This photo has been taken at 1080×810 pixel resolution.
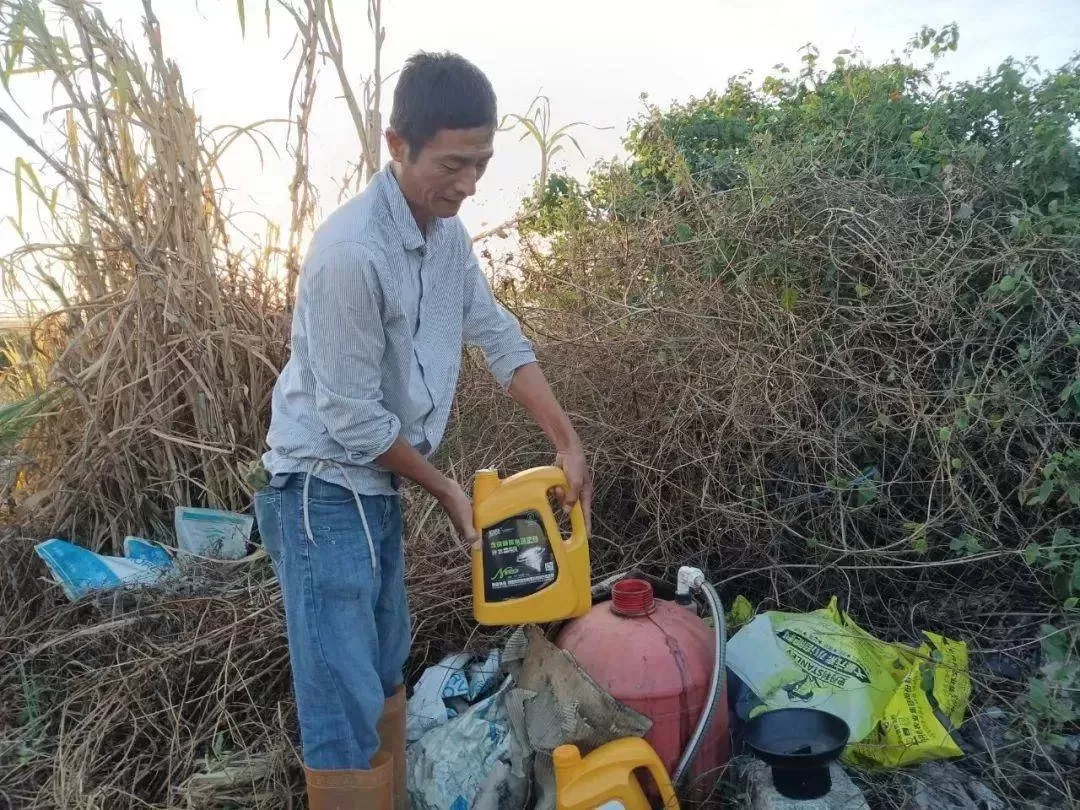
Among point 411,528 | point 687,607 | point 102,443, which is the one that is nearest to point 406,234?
point 687,607

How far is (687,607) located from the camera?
2.30 metres

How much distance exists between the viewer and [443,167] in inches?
66.7

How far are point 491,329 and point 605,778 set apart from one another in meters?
1.12

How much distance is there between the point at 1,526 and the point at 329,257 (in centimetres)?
260

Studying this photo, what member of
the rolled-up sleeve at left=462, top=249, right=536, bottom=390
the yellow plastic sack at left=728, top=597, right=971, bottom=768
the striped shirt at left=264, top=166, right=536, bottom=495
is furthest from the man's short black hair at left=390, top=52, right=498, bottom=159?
the yellow plastic sack at left=728, top=597, right=971, bottom=768

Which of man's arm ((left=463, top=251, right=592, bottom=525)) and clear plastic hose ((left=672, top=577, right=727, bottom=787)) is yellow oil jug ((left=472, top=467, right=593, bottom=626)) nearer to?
man's arm ((left=463, top=251, right=592, bottom=525))

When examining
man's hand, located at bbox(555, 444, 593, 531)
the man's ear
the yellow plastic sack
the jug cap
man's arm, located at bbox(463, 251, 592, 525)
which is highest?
the man's ear

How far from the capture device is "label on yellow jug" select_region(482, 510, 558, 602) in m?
2.00

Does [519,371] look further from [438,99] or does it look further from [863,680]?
[863,680]

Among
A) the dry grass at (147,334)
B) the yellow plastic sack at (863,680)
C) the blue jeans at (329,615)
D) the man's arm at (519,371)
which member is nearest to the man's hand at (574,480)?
the man's arm at (519,371)

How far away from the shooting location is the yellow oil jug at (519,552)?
1996mm

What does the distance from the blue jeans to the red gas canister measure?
22.6 inches

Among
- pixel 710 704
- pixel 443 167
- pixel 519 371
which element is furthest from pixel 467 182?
pixel 710 704

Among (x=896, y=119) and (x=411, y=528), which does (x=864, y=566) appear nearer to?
(x=411, y=528)
